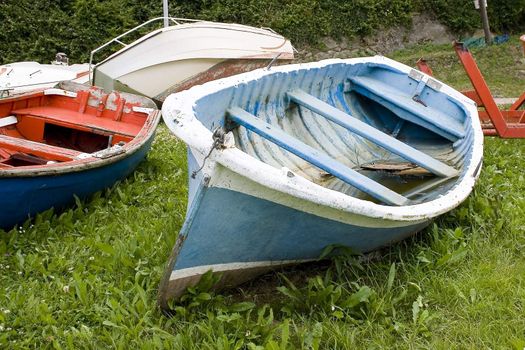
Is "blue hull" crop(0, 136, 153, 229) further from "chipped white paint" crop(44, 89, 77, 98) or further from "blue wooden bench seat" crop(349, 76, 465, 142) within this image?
"blue wooden bench seat" crop(349, 76, 465, 142)

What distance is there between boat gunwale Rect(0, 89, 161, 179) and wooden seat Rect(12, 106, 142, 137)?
0.17 m

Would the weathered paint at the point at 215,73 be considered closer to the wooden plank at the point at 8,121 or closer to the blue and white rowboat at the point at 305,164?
the wooden plank at the point at 8,121

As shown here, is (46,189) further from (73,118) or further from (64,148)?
(73,118)

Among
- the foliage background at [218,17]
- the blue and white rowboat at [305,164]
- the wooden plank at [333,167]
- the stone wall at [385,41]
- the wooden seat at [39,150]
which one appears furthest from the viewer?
Result: the stone wall at [385,41]

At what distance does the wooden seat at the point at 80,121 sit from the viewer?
5266 millimetres

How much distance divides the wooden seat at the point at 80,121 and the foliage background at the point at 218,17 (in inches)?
251

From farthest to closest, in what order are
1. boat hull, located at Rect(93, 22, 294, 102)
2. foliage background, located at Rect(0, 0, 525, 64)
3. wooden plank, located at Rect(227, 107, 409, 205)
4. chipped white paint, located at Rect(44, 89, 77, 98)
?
foliage background, located at Rect(0, 0, 525, 64)
boat hull, located at Rect(93, 22, 294, 102)
chipped white paint, located at Rect(44, 89, 77, 98)
wooden plank, located at Rect(227, 107, 409, 205)

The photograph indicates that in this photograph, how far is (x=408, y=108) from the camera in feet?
15.9

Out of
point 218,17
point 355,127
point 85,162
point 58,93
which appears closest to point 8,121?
point 58,93

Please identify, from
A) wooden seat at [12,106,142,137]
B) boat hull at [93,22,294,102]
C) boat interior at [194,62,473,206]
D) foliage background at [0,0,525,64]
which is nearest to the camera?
boat interior at [194,62,473,206]

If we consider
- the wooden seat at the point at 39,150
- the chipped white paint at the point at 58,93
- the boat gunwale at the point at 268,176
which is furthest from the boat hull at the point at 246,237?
the chipped white paint at the point at 58,93

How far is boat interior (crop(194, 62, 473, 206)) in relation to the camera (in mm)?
3320

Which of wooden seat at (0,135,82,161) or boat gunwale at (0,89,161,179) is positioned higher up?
boat gunwale at (0,89,161,179)

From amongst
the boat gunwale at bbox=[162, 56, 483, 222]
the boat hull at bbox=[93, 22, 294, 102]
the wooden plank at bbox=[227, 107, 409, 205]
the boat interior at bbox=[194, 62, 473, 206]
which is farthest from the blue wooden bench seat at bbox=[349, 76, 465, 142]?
the boat hull at bbox=[93, 22, 294, 102]
